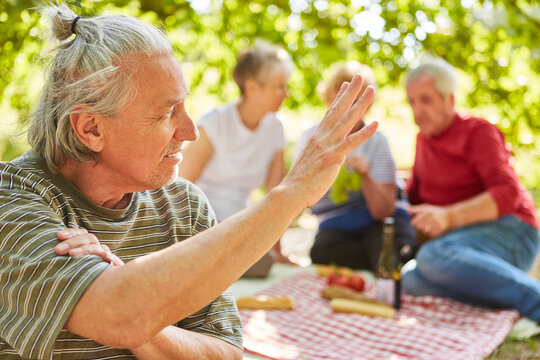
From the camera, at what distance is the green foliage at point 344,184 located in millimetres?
4484

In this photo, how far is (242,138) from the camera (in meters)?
4.76

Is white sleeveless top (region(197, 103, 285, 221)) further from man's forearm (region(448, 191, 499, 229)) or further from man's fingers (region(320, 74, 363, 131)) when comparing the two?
man's fingers (region(320, 74, 363, 131))

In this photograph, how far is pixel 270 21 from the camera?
20.0ft

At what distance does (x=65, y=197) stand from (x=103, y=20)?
0.53 metres

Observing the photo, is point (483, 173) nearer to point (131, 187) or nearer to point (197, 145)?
point (197, 145)

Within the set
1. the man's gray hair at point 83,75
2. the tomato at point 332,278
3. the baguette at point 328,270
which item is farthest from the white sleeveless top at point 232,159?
the man's gray hair at point 83,75

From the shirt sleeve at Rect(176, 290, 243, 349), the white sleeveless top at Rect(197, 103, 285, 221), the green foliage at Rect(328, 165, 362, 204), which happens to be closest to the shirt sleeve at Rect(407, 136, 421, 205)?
the green foliage at Rect(328, 165, 362, 204)

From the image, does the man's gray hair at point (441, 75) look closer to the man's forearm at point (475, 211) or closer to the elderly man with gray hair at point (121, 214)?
the man's forearm at point (475, 211)

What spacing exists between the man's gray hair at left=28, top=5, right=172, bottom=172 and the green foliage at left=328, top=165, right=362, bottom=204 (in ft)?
9.58

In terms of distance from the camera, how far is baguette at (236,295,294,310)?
3686 mm

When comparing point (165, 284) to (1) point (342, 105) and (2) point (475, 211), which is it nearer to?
(1) point (342, 105)

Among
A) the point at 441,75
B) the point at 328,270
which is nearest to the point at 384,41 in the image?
Result: the point at 441,75

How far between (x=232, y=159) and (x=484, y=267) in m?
2.12

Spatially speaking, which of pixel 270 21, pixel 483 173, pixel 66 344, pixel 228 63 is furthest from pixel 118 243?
pixel 228 63
